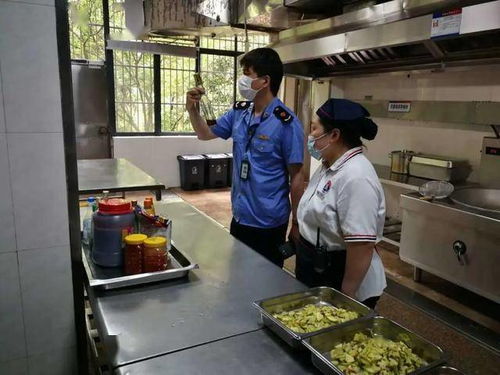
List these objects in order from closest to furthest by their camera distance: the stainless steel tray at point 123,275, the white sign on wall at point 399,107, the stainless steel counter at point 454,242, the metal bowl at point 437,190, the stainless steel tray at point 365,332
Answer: the stainless steel tray at point 365,332 < the stainless steel tray at point 123,275 < the stainless steel counter at point 454,242 < the metal bowl at point 437,190 < the white sign on wall at point 399,107

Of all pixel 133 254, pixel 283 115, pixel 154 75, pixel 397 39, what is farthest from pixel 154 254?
pixel 154 75

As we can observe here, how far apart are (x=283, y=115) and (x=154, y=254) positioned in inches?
36.9

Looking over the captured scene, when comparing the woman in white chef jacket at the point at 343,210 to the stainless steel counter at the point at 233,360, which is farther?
the woman in white chef jacket at the point at 343,210

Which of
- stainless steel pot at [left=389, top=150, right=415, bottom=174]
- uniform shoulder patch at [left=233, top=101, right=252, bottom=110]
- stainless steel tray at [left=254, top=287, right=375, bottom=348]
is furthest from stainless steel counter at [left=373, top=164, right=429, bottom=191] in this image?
Answer: stainless steel tray at [left=254, top=287, right=375, bottom=348]

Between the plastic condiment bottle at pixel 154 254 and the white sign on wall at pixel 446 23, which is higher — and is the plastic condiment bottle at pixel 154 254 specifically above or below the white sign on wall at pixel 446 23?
below

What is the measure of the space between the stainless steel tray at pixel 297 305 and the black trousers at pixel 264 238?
77 centimetres

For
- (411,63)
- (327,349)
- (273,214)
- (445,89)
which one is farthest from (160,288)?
(445,89)

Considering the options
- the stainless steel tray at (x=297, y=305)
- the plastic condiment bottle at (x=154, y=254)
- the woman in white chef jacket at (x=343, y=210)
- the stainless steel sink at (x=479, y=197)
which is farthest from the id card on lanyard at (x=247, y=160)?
the stainless steel sink at (x=479, y=197)

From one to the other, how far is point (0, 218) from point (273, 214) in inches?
44.3

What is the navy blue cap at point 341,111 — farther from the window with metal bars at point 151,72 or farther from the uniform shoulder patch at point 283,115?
the window with metal bars at point 151,72

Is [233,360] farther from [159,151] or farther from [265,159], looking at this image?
[159,151]

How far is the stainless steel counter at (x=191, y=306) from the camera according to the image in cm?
95

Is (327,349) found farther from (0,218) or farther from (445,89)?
(445,89)

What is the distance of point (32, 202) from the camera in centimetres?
113
